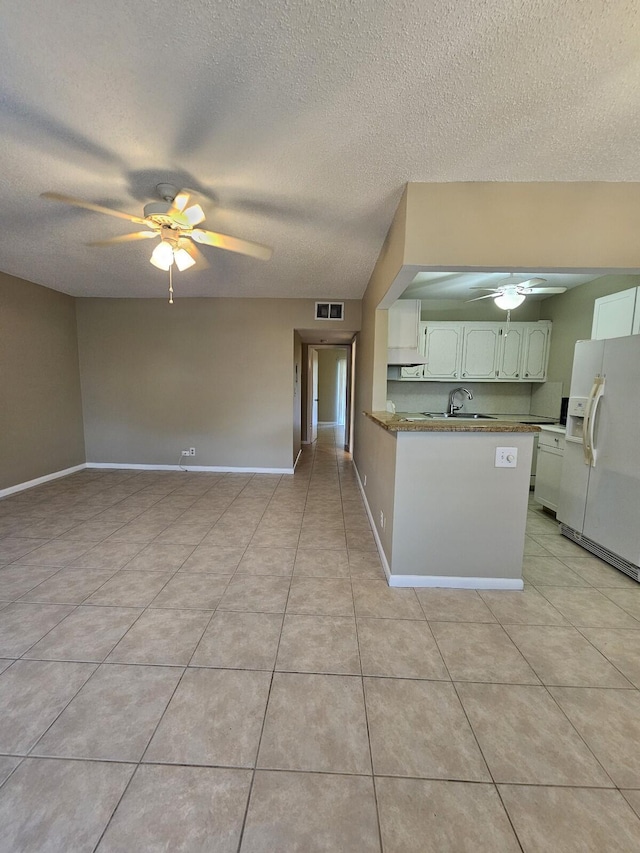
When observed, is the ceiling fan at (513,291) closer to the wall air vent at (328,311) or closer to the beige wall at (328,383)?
the wall air vent at (328,311)

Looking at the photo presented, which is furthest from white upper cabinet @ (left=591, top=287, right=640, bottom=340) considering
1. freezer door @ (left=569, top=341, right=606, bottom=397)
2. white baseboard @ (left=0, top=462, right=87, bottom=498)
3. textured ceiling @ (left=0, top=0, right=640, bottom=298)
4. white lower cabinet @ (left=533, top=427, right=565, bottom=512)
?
white baseboard @ (left=0, top=462, right=87, bottom=498)

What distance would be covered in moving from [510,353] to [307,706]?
466cm

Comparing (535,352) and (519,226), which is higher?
(519,226)

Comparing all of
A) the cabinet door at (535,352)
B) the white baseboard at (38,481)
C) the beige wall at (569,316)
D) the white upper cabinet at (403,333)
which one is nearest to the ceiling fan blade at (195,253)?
the white upper cabinet at (403,333)

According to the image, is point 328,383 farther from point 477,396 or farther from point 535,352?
point 535,352

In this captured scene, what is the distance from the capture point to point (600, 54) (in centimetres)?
124

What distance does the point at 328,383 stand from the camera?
10.5 m

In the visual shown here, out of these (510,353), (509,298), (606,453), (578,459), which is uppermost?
(509,298)

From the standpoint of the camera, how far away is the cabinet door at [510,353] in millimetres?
4504

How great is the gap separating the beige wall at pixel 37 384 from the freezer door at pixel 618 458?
19.5ft

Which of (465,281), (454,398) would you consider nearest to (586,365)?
(465,281)

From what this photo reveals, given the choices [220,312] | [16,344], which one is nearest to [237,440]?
[220,312]

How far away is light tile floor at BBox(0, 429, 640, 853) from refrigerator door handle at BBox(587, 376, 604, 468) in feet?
2.81

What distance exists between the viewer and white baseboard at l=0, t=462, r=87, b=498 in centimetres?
388
